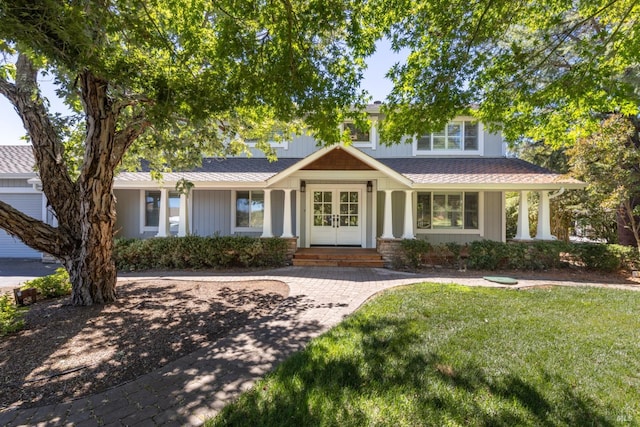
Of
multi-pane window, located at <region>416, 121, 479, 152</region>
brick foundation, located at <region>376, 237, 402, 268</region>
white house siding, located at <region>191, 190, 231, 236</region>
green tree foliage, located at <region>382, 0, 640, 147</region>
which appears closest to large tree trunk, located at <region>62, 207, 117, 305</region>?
green tree foliage, located at <region>382, 0, 640, 147</region>

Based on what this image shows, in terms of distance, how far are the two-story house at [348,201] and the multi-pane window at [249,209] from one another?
4cm

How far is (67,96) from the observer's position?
5.42 m

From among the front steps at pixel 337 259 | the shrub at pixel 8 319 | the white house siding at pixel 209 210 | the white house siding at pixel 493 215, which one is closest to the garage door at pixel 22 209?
the white house siding at pixel 209 210

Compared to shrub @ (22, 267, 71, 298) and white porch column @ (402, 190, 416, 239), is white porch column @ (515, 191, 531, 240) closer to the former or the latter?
white porch column @ (402, 190, 416, 239)

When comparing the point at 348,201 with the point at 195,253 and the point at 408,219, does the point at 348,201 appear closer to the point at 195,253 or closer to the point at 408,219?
the point at 408,219

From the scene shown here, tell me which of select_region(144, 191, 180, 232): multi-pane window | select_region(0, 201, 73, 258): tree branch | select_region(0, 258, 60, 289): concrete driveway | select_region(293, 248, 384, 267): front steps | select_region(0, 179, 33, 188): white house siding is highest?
select_region(0, 179, 33, 188): white house siding

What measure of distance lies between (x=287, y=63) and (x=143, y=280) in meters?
6.77

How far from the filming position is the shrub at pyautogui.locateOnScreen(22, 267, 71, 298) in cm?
625

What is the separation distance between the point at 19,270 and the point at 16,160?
6.68m

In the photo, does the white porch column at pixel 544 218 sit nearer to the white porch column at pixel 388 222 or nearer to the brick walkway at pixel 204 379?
the white porch column at pixel 388 222

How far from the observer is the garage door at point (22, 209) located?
11938mm

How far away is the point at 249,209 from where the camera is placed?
12.1 metres

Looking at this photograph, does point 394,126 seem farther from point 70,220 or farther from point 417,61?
point 70,220

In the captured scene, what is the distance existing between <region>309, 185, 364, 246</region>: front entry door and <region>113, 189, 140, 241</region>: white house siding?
7.25 meters
